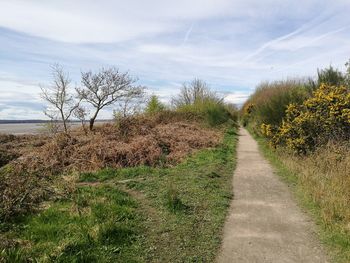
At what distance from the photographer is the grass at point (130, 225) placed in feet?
17.2

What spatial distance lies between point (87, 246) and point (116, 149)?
28.4ft

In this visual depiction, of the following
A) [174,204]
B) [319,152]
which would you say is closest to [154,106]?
[319,152]

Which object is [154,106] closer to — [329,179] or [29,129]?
[329,179]

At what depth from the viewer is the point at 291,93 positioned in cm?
1684

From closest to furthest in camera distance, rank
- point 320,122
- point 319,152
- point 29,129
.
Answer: point 319,152 < point 320,122 < point 29,129

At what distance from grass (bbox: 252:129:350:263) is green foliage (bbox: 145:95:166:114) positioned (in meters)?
18.9

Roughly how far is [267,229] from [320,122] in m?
7.57

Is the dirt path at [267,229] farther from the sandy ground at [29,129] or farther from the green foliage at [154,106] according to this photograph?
the green foliage at [154,106]

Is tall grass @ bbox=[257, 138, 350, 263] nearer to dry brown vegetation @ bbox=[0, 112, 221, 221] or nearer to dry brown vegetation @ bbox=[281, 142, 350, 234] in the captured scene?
dry brown vegetation @ bbox=[281, 142, 350, 234]

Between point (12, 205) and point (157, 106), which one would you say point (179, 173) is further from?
point (157, 106)

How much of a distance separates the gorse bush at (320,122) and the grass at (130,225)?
4.19 metres

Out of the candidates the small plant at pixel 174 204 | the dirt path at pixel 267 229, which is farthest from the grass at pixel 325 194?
the small plant at pixel 174 204

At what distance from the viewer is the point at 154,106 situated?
31.2 meters

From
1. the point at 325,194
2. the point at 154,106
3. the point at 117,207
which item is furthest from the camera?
the point at 154,106
